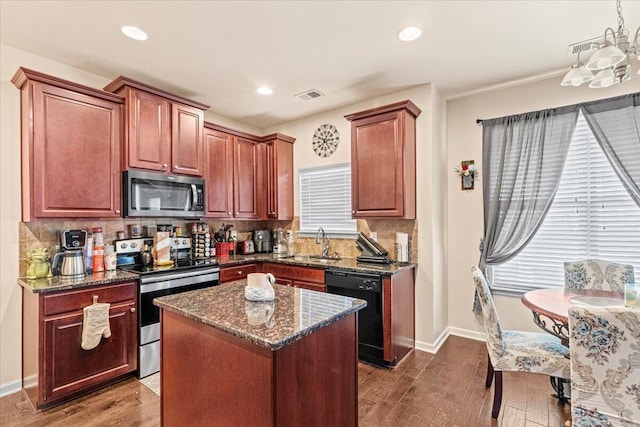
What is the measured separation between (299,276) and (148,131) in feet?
7.05

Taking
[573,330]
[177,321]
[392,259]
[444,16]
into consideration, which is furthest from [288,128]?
[573,330]

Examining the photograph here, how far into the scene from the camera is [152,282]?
2.83m

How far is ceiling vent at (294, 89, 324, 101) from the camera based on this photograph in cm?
362

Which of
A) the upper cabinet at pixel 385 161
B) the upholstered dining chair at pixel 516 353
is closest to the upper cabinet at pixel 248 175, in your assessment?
the upper cabinet at pixel 385 161

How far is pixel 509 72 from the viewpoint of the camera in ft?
10.3

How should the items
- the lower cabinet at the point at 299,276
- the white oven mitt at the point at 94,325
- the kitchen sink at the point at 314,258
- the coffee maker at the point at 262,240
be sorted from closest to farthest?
1. the white oven mitt at the point at 94,325
2. the lower cabinet at the point at 299,276
3. the kitchen sink at the point at 314,258
4. the coffee maker at the point at 262,240

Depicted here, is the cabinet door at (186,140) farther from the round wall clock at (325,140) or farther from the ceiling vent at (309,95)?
the round wall clock at (325,140)

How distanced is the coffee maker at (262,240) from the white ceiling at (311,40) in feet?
6.56

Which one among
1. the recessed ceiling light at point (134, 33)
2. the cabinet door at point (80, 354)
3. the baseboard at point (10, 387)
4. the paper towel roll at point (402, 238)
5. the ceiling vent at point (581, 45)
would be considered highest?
the recessed ceiling light at point (134, 33)

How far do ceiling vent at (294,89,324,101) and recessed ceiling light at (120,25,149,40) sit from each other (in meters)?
1.67

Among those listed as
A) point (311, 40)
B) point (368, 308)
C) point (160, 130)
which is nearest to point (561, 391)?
point (368, 308)

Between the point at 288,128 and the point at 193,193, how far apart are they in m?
1.85

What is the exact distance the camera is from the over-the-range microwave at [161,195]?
2955 millimetres

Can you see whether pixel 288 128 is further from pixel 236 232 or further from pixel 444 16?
pixel 444 16
